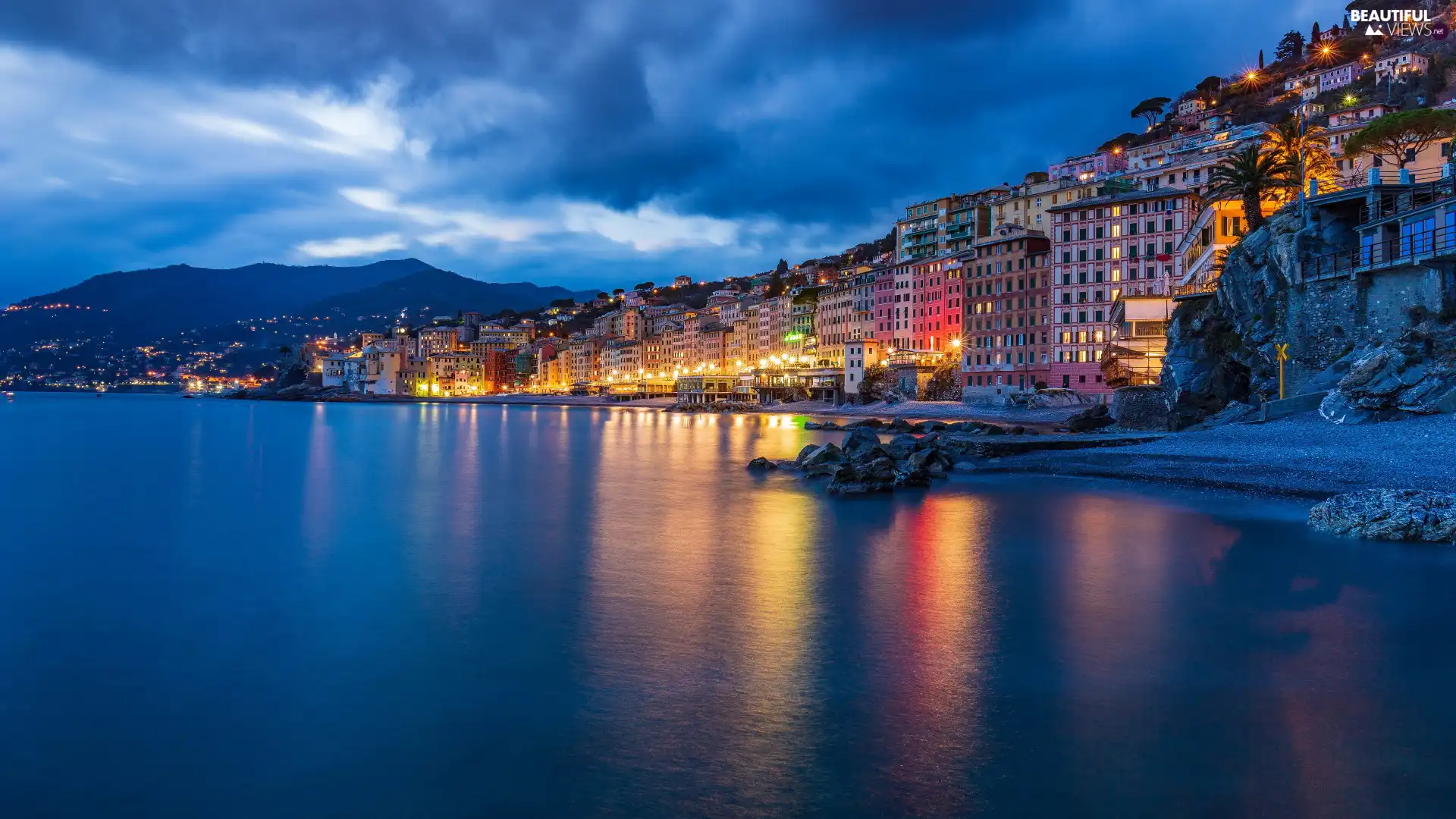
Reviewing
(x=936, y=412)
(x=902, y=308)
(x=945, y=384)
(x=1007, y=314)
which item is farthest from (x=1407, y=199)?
(x=902, y=308)

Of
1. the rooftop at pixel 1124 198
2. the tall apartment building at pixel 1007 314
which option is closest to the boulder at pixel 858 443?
the tall apartment building at pixel 1007 314

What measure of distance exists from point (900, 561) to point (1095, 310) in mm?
71149

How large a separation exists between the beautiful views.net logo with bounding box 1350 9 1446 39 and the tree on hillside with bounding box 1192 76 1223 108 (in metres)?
21.4

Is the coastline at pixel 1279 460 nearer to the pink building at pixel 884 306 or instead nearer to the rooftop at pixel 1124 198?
the rooftop at pixel 1124 198

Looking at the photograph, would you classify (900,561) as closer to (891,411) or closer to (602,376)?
(891,411)

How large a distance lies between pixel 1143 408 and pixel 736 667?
131 feet

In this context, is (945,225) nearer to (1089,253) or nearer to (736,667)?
(1089,253)

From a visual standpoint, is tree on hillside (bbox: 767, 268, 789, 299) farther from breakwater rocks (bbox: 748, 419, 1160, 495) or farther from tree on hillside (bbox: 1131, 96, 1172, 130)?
breakwater rocks (bbox: 748, 419, 1160, 495)

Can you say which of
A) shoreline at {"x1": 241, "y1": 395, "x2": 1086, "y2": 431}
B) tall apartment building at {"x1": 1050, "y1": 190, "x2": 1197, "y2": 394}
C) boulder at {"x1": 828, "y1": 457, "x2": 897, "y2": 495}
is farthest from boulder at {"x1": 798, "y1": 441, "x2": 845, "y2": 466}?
tall apartment building at {"x1": 1050, "y1": 190, "x2": 1197, "y2": 394}

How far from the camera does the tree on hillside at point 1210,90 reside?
147 metres

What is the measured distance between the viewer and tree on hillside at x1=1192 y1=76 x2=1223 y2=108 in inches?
5797

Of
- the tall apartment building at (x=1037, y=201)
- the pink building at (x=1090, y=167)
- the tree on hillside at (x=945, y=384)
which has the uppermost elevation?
the pink building at (x=1090, y=167)

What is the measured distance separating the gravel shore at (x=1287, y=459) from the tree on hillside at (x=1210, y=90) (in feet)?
445

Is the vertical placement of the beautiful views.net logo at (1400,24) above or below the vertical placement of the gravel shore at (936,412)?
above
